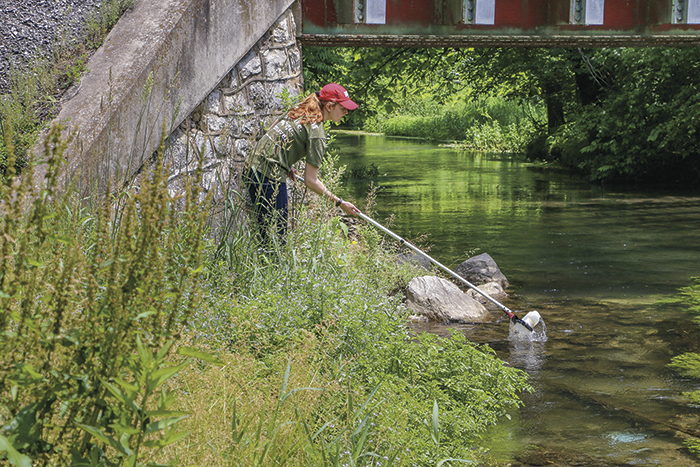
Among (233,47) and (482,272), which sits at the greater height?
(233,47)

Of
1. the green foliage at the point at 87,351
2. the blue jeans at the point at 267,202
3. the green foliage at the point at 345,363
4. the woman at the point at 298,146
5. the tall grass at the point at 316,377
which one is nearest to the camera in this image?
the green foliage at the point at 87,351

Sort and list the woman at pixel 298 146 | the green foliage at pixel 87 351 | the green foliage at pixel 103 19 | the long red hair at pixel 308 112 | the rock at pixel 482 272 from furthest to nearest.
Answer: the rock at pixel 482 272 < the green foliage at pixel 103 19 < the long red hair at pixel 308 112 < the woman at pixel 298 146 < the green foliage at pixel 87 351

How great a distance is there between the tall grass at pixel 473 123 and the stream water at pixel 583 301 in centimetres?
884

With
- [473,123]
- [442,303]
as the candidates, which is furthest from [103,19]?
A: [473,123]

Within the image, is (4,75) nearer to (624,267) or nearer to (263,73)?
(263,73)

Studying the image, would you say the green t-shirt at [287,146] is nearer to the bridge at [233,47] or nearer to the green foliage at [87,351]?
the bridge at [233,47]

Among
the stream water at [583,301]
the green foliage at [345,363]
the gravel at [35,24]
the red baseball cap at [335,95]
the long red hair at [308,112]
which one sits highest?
the gravel at [35,24]

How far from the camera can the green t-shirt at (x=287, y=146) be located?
5.76 meters

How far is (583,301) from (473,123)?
3188 centimetres

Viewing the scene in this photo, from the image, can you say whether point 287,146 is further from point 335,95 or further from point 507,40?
point 507,40

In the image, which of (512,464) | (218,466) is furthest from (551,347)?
(218,466)

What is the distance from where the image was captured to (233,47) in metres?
6.50

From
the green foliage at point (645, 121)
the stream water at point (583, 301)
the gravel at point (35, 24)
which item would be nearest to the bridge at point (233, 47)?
the gravel at point (35, 24)

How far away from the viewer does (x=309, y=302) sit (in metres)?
4.21
